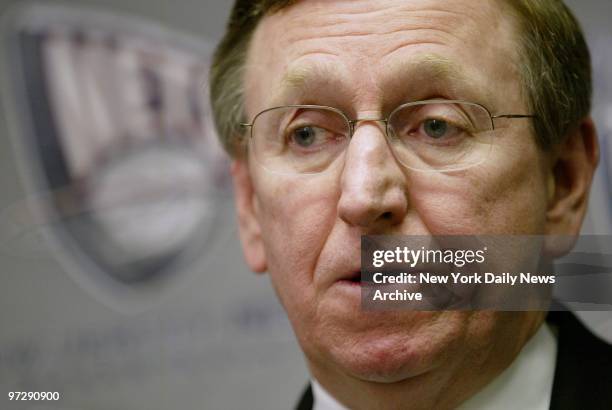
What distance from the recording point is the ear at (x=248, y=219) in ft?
4.74

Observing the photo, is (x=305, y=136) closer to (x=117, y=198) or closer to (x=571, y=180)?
(x=571, y=180)

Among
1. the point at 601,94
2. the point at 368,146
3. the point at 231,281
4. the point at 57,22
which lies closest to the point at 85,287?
the point at 231,281

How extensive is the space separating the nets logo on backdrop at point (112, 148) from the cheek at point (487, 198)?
787 millimetres

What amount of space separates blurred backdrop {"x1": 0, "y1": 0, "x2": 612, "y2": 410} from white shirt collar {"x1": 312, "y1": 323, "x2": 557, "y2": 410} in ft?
1.94

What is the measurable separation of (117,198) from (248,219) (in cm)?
51

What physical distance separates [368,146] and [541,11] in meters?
0.39

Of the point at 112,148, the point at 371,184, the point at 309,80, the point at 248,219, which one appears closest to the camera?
the point at 371,184

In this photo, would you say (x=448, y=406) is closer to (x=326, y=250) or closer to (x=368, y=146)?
(x=326, y=250)

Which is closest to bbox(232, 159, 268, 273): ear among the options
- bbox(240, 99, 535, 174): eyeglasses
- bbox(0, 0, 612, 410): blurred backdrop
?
bbox(240, 99, 535, 174): eyeglasses

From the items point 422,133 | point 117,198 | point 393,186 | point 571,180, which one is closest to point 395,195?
point 393,186

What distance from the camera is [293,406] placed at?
5.48ft

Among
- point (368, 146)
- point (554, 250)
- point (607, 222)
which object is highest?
point (368, 146)

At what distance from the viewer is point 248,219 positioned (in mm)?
1471

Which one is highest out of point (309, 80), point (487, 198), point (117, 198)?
point (309, 80)
